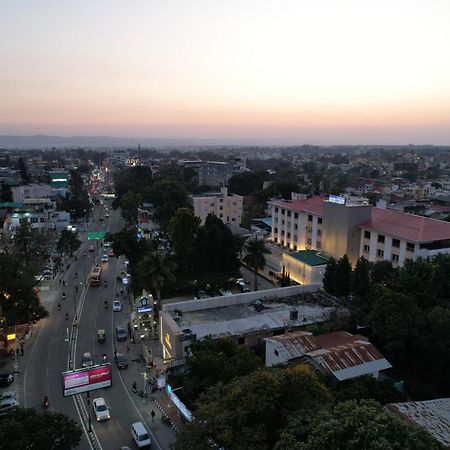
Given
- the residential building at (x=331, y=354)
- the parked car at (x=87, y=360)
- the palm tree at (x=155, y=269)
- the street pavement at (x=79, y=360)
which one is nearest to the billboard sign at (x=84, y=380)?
the street pavement at (x=79, y=360)

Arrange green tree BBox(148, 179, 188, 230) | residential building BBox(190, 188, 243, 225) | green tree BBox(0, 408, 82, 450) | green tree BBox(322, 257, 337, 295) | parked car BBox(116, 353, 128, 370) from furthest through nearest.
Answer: residential building BBox(190, 188, 243, 225), green tree BBox(148, 179, 188, 230), green tree BBox(322, 257, 337, 295), parked car BBox(116, 353, 128, 370), green tree BBox(0, 408, 82, 450)

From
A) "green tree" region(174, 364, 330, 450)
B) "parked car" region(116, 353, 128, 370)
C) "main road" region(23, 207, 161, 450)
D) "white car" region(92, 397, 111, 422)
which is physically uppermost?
"green tree" region(174, 364, 330, 450)

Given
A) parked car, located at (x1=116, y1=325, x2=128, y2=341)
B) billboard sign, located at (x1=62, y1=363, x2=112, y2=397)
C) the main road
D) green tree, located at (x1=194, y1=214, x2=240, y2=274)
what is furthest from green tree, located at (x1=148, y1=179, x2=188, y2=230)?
billboard sign, located at (x1=62, y1=363, x2=112, y2=397)

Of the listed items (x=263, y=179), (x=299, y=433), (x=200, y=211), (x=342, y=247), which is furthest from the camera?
(x=263, y=179)

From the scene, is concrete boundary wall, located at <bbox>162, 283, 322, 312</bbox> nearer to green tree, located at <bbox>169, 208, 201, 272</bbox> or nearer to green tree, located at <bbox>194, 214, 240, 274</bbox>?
green tree, located at <bbox>194, 214, 240, 274</bbox>

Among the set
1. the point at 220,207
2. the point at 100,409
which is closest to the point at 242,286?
the point at 100,409

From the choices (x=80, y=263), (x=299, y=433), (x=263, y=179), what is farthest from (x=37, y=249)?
(x=263, y=179)

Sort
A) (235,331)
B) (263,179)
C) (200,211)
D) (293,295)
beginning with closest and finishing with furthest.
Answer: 1. (235,331)
2. (293,295)
3. (200,211)
4. (263,179)

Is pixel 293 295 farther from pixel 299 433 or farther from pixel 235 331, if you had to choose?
pixel 299 433
